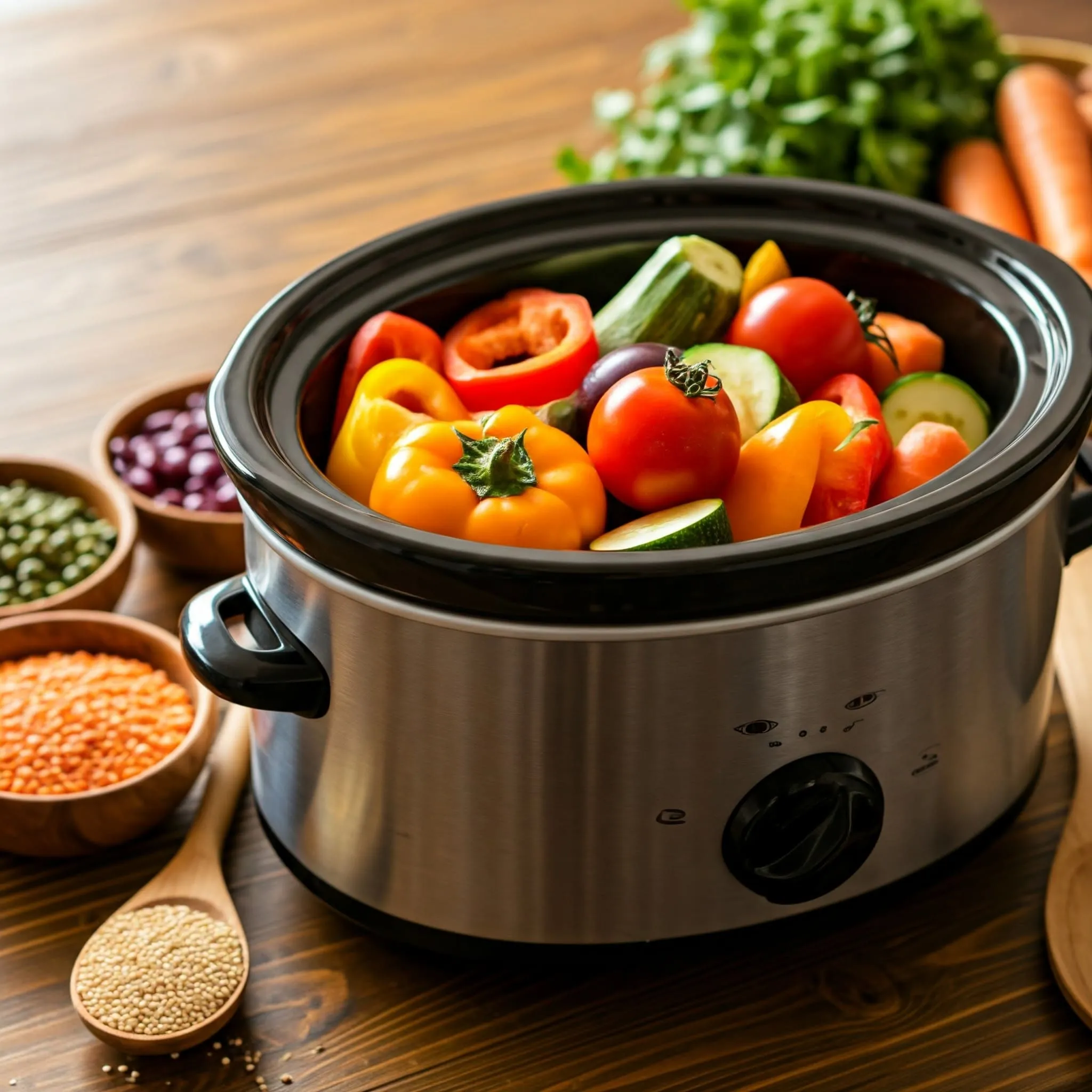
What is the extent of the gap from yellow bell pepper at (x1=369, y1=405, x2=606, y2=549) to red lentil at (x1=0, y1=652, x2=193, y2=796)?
0.33 meters

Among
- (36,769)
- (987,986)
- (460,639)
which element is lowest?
(987,986)

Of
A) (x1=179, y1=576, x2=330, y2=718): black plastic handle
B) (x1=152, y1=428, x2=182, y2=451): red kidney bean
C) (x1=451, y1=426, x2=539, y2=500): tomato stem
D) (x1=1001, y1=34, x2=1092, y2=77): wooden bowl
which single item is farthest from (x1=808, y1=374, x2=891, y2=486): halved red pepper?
(x1=1001, y1=34, x2=1092, y2=77): wooden bowl

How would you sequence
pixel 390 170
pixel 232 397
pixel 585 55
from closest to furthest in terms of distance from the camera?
pixel 232 397, pixel 390 170, pixel 585 55

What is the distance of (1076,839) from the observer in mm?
1013

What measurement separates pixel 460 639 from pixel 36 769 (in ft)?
1.42

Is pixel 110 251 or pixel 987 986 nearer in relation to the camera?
pixel 987 986

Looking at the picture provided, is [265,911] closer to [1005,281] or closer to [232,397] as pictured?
[232,397]

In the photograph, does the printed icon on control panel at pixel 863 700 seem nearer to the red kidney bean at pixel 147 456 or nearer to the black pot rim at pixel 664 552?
the black pot rim at pixel 664 552

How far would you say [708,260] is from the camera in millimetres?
1056

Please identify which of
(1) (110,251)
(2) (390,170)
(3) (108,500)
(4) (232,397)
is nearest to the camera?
(4) (232,397)

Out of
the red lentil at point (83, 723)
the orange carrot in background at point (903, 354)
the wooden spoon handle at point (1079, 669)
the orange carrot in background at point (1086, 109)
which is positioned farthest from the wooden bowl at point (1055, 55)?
the red lentil at point (83, 723)

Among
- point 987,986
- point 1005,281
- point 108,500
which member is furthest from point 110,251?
point 987,986

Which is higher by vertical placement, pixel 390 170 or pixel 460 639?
pixel 460 639

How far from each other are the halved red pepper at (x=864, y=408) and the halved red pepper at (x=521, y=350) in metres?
0.18
